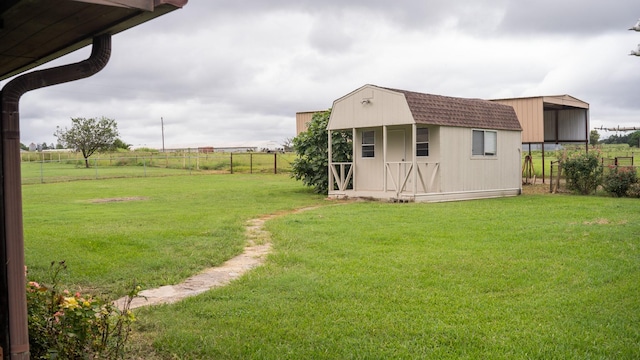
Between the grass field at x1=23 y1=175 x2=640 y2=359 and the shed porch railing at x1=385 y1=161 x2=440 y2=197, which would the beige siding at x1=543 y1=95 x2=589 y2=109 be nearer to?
the shed porch railing at x1=385 y1=161 x2=440 y2=197

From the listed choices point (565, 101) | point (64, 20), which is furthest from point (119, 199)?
point (565, 101)

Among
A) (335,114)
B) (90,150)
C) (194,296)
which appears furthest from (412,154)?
(90,150)

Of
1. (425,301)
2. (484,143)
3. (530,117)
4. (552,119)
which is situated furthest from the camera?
(552,119)

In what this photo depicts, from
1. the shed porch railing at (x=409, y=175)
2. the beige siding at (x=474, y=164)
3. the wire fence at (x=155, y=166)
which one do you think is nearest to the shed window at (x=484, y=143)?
the beige siding at (x=474, y=164)

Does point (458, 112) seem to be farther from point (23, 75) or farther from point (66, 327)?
point (23, 75)

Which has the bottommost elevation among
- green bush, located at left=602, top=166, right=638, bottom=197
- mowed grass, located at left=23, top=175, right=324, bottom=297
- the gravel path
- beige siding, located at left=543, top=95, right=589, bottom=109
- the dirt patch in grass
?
the gravel path

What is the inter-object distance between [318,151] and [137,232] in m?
11.1

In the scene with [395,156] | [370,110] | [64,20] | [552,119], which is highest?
[552,119]

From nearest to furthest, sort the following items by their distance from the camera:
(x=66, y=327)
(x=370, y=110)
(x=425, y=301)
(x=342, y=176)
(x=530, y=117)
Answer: (x=66, y=327) → (x=425, y=301) → (x=370, y=110) → (x=342, y=176) → (x=530, y=117)

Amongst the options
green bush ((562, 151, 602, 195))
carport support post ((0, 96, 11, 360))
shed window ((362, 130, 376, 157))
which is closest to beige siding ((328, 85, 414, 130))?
shed window ((362, 130, 376, 157))

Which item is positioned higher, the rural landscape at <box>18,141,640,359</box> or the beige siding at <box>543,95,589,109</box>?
the beige siding at <box>543,95,589,109</box>

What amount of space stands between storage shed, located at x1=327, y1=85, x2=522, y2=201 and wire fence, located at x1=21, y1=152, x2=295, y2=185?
35.2 feet

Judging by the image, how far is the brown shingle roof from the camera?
1711 cm

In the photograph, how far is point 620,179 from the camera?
18.5 metres
